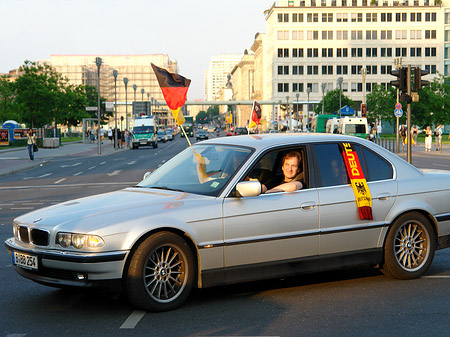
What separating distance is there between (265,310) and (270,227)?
0.75 meters

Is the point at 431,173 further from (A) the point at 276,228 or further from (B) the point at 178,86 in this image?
(B) the point at 178,86

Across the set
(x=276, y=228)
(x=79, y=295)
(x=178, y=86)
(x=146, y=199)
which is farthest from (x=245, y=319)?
(x=178, y=86)

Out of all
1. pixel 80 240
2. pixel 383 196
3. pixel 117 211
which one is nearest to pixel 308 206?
pixel 383 196

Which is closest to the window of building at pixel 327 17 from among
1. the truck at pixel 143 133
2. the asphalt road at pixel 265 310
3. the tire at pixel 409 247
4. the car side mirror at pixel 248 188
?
the truck at pixel 143 133

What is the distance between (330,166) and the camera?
7031 millimetres

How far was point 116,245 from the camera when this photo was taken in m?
5.70

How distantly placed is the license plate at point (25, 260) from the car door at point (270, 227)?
5.29ft

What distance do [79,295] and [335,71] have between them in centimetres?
13321

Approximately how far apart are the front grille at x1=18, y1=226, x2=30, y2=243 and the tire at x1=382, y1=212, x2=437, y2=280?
137 inches

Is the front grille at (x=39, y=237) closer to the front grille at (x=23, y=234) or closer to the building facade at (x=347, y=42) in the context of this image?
the front grille at (x=23, y=234)

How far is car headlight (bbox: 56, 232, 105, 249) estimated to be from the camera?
566 cm

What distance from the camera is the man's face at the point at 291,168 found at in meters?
6.99

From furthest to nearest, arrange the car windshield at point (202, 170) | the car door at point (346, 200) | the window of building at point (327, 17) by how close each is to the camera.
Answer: the window of building at point (327, 17) < the car door at point (346, 200) < the car windshield at point (202, 170)

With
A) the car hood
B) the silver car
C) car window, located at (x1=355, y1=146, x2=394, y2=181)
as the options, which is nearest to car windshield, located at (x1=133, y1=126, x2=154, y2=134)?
the silver car
